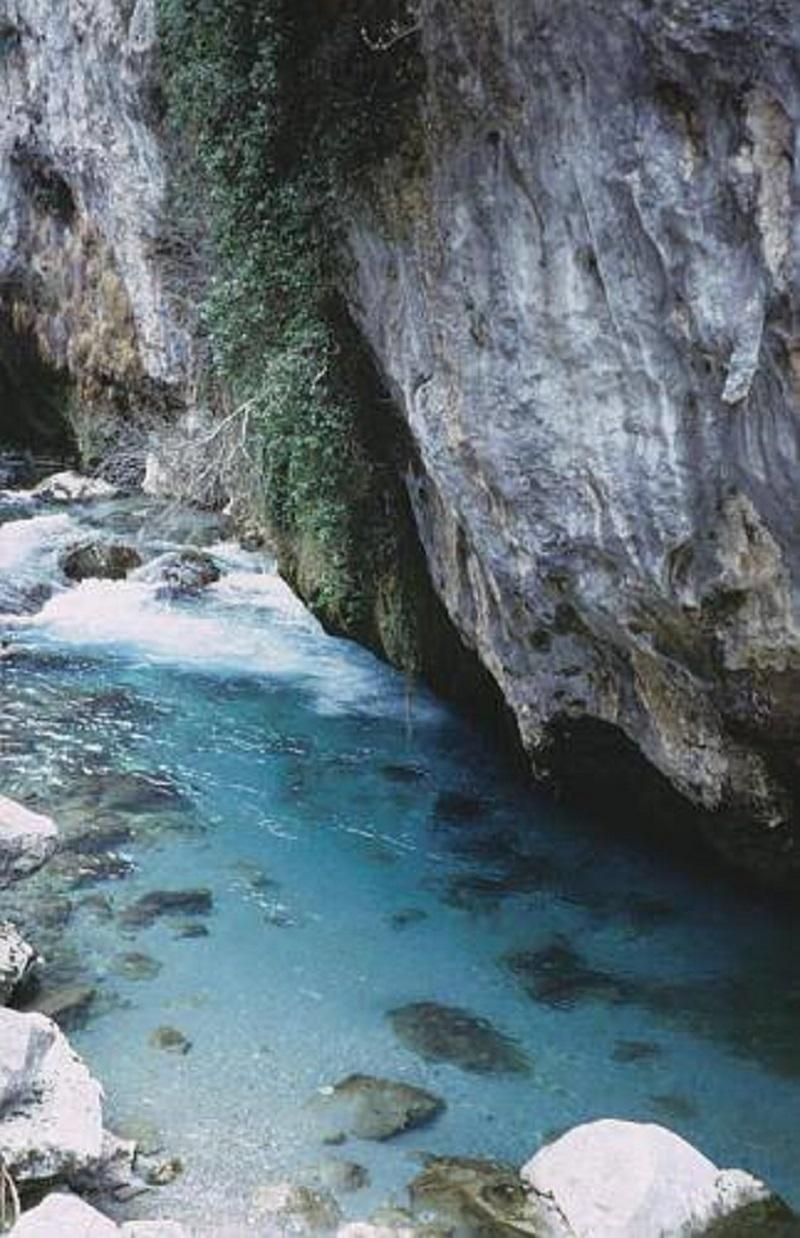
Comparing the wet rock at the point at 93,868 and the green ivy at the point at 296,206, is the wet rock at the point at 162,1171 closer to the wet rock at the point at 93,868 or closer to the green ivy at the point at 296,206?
the wet rock at the point at 93,868

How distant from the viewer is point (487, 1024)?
6.73 m

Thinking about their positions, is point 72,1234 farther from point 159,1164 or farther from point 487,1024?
point 487,1024

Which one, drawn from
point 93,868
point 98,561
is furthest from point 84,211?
point 93,868

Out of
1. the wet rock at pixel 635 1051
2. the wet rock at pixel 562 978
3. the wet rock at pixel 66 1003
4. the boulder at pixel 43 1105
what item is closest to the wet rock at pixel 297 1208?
the boulder at pixel 43 1105

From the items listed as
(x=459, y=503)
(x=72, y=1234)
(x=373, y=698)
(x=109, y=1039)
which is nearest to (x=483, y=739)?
(x=373, y=698)

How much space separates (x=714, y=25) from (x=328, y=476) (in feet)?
17.6

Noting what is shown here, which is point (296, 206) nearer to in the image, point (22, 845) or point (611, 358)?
point (611, 358)

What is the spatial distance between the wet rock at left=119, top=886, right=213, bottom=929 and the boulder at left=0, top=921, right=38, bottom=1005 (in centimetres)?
78

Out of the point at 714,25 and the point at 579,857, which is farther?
the point at 579,857

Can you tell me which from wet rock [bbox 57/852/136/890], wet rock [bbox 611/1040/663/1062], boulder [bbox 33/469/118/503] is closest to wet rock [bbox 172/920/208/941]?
wet rock [bbox 57/852/136/890]

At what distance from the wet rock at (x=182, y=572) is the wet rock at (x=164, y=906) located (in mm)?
7422

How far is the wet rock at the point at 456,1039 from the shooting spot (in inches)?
251

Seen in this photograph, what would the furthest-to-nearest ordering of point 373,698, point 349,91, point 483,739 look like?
point 373,698, point 483,739, point 349,91

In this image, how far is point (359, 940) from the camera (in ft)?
24.9
